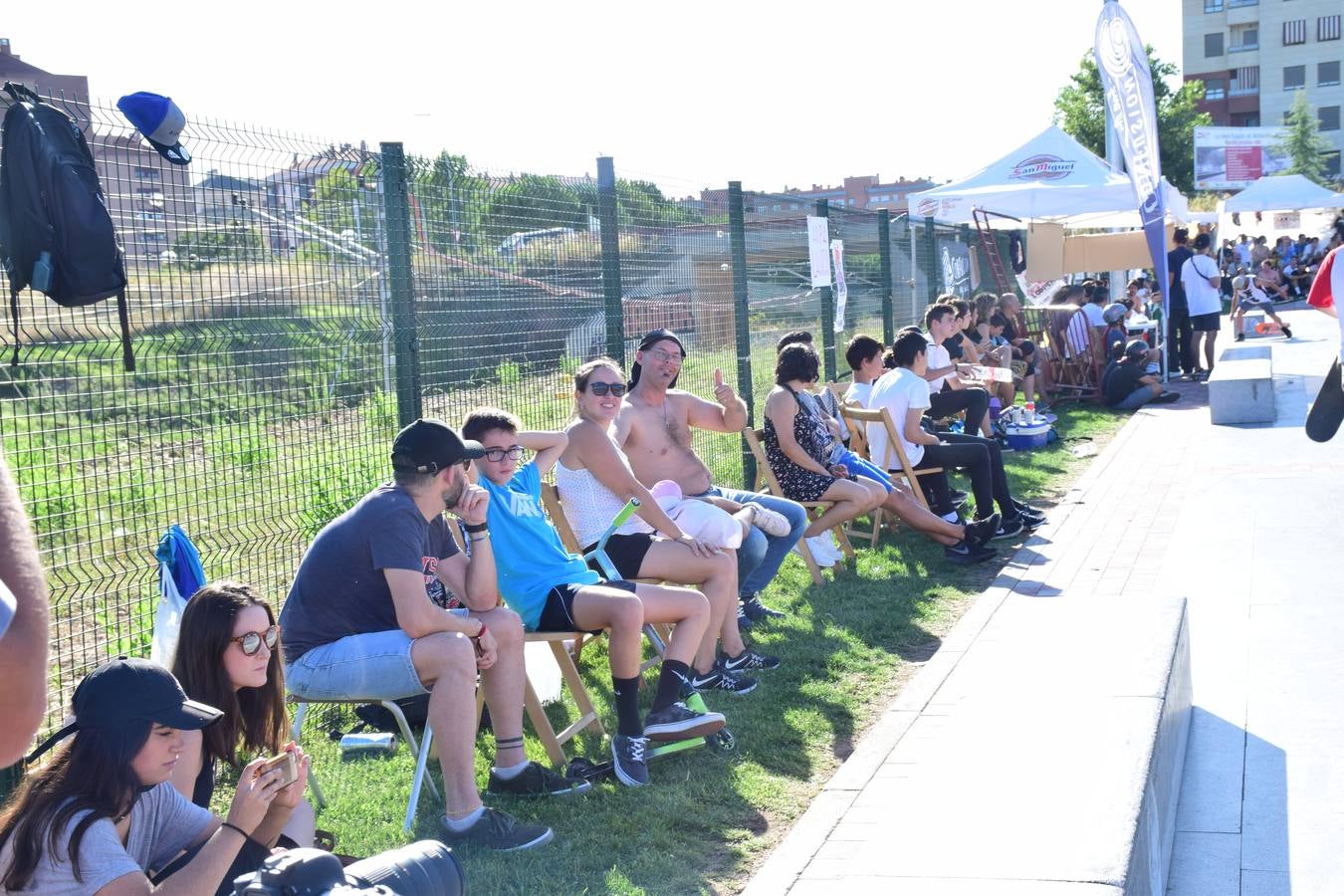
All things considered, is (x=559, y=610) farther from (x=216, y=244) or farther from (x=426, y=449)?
(x=216, y=244)

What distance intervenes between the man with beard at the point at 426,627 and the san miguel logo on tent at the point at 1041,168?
1332cm

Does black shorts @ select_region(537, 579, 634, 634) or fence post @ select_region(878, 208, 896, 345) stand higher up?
fence post @ select_region(878, 208, 896, 345)

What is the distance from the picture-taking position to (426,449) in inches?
165

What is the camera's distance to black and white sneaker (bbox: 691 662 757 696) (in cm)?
559

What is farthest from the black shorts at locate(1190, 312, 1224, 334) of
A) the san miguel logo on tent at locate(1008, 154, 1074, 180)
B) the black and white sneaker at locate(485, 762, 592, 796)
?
the black and white sneaker at locate(485, 762, 592, 796)

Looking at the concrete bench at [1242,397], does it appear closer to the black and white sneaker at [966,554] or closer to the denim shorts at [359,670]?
the black and white sneaker at [966,554]

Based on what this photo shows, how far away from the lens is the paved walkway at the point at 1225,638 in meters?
3.88

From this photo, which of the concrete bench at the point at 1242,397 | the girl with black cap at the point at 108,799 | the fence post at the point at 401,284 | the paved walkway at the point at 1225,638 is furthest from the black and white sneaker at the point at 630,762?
the concrete bench at the point at 1242,397

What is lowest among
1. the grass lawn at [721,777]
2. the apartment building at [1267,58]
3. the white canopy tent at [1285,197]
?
the grass lawn at [721,777]

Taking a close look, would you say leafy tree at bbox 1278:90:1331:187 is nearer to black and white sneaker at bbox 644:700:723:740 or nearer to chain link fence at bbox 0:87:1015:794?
chain link fence at bbox 0:87:1015:794

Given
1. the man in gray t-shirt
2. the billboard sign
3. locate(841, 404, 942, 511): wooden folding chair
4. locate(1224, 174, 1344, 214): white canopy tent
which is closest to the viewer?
the man in gray t-shirt

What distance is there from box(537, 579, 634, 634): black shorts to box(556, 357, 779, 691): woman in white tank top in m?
0.75

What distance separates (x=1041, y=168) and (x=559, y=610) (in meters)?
13.1

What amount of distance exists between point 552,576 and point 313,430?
1.15 m
